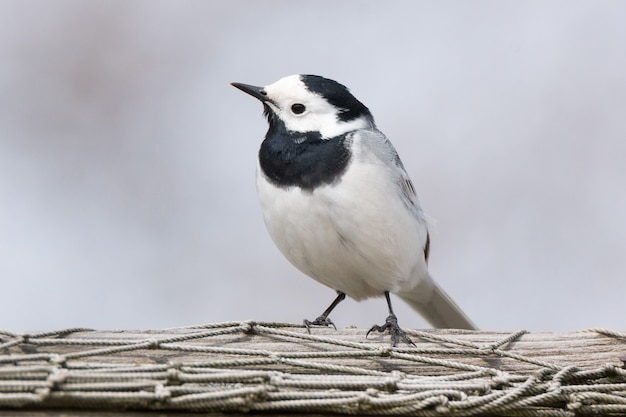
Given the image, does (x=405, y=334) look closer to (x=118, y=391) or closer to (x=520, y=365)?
(x=520, y=365)

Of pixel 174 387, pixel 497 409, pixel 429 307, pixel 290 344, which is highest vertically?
pixel 429 307

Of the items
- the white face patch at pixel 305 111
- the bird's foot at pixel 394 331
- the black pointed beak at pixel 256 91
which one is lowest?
the bird's foot at pixel 394 331

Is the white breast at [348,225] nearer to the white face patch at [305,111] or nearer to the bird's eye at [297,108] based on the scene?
the white face patch at [305,111]

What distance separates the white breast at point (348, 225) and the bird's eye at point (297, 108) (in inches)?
10.6

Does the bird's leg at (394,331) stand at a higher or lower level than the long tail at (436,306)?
lower

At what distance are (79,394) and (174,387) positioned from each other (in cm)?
21

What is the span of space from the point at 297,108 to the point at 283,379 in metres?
1.75

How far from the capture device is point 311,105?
405 centimetres

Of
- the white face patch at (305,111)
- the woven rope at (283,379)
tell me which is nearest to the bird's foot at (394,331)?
the woven rope at (283,379)

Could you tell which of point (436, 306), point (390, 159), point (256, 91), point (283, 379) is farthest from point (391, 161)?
point (283, 379)

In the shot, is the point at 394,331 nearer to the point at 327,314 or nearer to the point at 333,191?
the point at 333,191

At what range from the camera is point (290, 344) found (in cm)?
283

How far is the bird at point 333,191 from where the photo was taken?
3.84 metres

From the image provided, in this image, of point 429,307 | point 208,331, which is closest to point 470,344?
point 208,331
